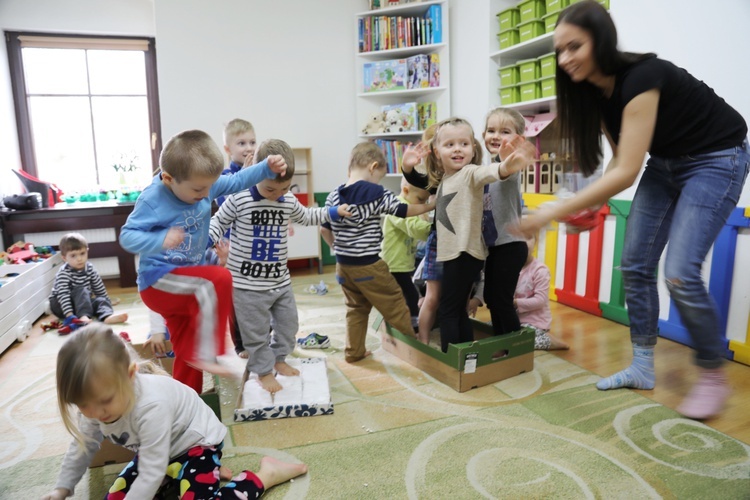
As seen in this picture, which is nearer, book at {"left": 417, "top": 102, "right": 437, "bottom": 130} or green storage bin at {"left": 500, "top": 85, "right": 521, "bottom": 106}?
green storage bin at {"left": 500, "top": 85, "right": 521, "bottom": 106}

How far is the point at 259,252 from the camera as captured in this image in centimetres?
184

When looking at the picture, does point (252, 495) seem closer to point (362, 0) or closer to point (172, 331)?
point (172, 331)

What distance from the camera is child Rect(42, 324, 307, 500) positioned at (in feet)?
3.52

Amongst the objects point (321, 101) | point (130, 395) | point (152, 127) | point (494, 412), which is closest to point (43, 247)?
point (152, 127)

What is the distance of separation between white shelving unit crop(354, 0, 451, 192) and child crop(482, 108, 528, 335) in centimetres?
203

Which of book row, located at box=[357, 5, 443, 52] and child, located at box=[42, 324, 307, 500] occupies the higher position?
book row, located at box=[357, 5, 443, 52]

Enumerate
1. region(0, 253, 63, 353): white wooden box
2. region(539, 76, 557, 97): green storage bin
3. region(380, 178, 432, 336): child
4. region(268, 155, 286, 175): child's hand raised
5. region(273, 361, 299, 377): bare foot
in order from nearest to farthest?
1. region(268, 155, 286, 175): child's hand raised
2. region(273, 361, 299, 377): bare foot
3. region(380, 178, 432, 336): child
4. region(0, 253, 63, 353): white wooden box
5. region(539, 76, 557, 97): green storage bin

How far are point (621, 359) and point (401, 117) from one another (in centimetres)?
265

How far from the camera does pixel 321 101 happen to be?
4375 mm

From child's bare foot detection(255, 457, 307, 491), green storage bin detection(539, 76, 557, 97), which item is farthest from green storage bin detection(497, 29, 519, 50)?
child's bare foot detection(255, 457, 307, 491)

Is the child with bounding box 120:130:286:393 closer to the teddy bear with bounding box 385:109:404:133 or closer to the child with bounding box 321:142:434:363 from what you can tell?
the child with bounding box 321:142:434:363

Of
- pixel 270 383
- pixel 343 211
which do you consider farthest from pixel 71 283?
pixel 343 211

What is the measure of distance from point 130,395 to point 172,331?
1.87 feet

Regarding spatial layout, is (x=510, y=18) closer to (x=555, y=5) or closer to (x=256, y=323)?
(x=555, y=5)
